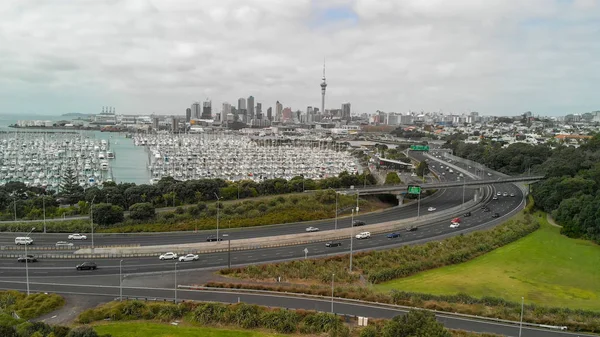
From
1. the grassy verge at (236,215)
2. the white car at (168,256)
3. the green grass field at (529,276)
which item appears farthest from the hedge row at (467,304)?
the grassy verge at (236,215)

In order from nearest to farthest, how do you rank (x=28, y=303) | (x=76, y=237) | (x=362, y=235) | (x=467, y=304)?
(x=28, y=303) < (x=467, y=304) < (x=76, y=237) < (x=362, y=235)

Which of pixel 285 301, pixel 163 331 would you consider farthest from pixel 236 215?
pixel 163 331

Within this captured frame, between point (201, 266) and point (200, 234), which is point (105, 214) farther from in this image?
point (201, 266)

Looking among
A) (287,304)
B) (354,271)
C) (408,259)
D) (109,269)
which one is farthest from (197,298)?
(408,259)

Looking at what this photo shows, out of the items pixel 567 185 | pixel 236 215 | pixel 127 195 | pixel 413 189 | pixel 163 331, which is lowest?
pixel 163 331

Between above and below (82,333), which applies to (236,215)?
below

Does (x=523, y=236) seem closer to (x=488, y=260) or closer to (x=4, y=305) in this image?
(x=488, y=260)

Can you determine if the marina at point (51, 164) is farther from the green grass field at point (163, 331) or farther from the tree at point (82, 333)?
the tree at point (82, 333)
